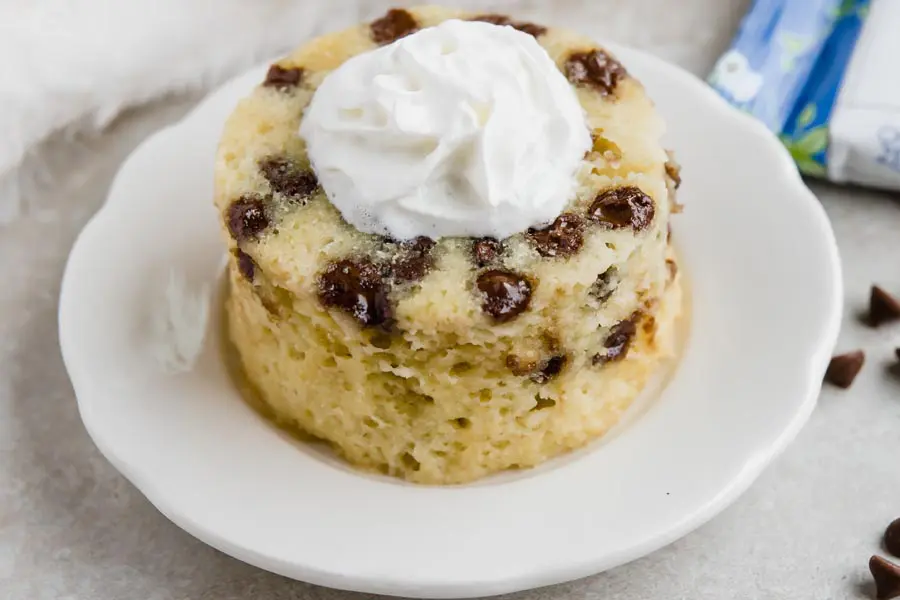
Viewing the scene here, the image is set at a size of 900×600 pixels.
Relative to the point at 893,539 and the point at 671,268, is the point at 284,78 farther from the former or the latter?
the point at 893,539

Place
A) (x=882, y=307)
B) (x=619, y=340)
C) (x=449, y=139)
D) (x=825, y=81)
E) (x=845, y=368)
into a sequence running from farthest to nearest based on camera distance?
(x=825, y=81) < (x=882, y=307) < (x=845, y=368) < (x=619, y=340) < (x=449, y=139)

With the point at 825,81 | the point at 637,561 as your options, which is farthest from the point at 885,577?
the point at 825,81

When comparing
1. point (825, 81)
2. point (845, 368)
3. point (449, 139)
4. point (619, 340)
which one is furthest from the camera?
point (825, 81)

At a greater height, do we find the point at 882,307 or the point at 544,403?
the point at 544,403

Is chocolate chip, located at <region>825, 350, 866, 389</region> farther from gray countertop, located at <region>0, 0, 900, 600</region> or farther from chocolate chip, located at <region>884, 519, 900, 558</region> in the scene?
chocolate chip, located at <region>884, 519, 900, 558</region>

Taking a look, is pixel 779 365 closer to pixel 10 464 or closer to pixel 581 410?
pixel 581 410

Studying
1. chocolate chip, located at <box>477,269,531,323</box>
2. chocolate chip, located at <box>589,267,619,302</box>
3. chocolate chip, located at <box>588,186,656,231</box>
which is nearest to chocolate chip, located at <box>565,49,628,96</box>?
chocolate chip, located at <box>588,186,656,231</box>

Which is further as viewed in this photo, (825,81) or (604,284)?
(825,81)

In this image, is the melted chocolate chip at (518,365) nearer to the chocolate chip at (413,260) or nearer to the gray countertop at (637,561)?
the chocolate chip at (413,260)
